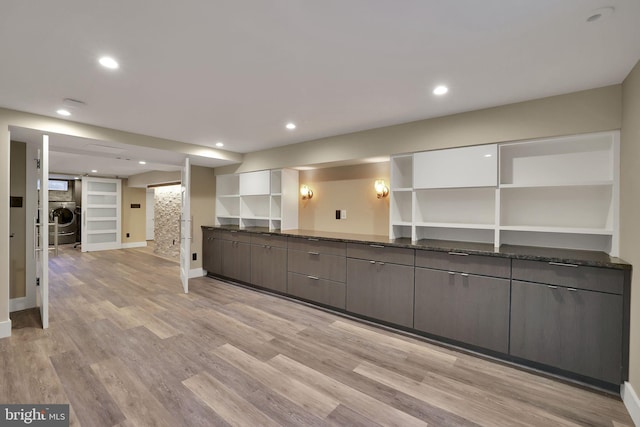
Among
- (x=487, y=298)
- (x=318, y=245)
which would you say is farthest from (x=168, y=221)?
(x=487, y=298)

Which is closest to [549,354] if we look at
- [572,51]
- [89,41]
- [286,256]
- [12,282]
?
[572,51]

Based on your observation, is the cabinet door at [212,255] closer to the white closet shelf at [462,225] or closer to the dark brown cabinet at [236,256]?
the dark brown cabinet at [236,256]

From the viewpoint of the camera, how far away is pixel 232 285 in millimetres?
5043

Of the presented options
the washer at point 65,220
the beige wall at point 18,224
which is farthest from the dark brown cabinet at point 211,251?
the washer at point 65,220

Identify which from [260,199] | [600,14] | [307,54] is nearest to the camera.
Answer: [600,14]

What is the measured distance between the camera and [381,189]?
3.96m

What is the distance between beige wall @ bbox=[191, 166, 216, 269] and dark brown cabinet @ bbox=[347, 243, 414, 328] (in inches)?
136

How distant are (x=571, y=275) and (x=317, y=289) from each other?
8.73 ft

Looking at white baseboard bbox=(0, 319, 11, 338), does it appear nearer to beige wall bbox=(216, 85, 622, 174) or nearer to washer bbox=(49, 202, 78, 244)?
beige wall bbox=(216, 85, 622, 174)

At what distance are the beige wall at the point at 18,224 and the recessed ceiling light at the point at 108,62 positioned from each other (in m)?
3.05

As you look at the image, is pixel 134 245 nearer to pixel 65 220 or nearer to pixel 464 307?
pixel 65 220

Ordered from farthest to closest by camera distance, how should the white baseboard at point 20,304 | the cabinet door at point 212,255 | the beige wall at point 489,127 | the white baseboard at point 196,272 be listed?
the white baseboard at point 196,272 → the cabinet door at point 212,255 → the white baseboard at point 20,304 → the beige wall at point 489,127

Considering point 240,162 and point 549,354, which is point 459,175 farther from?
point 240,162

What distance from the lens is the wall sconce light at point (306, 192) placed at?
4.88 m
